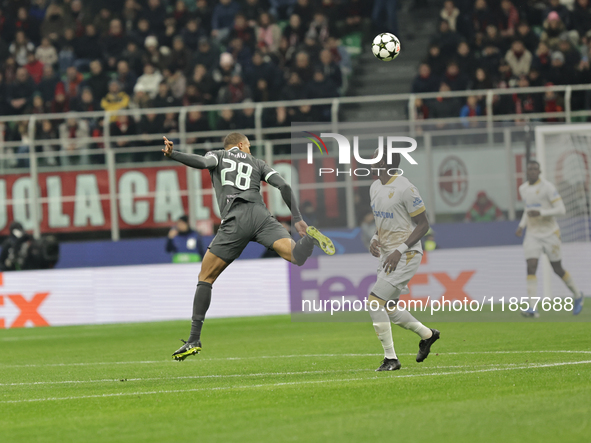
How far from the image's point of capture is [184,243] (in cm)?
1878

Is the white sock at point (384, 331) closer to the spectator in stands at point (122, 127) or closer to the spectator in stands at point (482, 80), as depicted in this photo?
the spectator in stands at point (482, 80)

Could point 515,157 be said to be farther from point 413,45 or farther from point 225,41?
point 225,41

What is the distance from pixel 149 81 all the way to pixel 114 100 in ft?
3.45

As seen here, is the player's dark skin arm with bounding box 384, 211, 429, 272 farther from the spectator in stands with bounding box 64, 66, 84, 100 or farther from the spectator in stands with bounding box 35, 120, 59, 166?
the spectator in stands with bounding box 64, 66, 84, 100

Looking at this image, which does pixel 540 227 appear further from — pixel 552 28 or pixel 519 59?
pixel 552 28

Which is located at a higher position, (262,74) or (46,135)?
(262,74)

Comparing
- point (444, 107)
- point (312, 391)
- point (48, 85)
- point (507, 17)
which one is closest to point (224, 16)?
point (48, 85)

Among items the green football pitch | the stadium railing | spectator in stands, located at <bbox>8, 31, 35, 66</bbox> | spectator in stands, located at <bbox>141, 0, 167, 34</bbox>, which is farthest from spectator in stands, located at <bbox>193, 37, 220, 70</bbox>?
the green football pitch

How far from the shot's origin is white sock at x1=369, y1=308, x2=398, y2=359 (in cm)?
866

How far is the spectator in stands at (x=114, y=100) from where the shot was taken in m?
21.9

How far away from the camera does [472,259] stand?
16312mm

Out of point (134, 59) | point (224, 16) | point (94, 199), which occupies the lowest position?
point (94, 199)

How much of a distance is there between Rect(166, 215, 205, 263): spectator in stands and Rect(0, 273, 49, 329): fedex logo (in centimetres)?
255

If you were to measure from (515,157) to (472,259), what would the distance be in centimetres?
192
